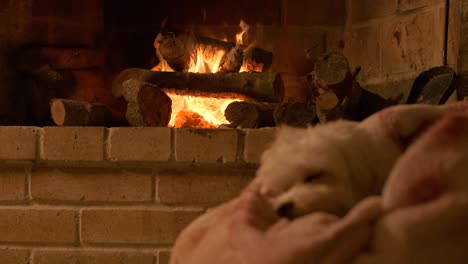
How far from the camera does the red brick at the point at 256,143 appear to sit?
123 cm

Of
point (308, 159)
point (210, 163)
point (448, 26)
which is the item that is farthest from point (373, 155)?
point (448, 26)

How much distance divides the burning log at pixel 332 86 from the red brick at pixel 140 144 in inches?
16.9

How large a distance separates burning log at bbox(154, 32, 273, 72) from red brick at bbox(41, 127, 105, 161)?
569 millimetres

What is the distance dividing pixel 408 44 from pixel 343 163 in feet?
4.06

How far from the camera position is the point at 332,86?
1419 millimetres

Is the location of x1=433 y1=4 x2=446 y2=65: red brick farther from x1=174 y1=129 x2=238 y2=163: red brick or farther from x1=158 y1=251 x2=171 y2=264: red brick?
x1=158 y1=251 x2=171 y2=264: red brick

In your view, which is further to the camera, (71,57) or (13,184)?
(71,57)

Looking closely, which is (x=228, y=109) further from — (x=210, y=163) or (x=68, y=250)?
(x=68, y=250)

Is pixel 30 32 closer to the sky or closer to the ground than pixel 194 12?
closer to the ground

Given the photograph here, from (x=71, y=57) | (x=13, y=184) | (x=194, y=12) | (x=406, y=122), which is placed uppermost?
(x=194, y=12)

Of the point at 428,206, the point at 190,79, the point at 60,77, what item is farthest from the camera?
the point at 60,77

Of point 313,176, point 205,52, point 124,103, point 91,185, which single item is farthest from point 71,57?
point 313,176

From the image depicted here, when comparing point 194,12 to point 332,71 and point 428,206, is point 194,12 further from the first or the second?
point 428,206

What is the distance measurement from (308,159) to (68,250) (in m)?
0.91
